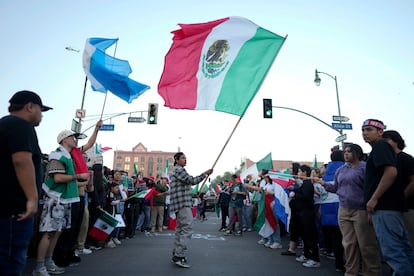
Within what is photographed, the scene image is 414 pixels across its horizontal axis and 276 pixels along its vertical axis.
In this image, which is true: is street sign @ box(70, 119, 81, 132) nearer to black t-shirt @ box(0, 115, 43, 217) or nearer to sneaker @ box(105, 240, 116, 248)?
sneaker @ box(105, 240, 116, 248)

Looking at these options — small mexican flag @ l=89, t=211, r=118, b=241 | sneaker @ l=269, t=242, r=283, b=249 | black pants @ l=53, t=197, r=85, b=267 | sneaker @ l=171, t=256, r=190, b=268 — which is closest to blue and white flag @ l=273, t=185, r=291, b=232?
sneaker @ l=269, t=242, r=283, b=249

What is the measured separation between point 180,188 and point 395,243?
11.8 feet

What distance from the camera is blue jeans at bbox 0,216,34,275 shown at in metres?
2.39

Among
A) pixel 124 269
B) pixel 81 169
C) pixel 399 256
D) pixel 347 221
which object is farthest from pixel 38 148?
pixel 347 221

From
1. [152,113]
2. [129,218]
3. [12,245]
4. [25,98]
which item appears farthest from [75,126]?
[12,245]

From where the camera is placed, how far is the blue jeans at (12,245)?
2395 mm

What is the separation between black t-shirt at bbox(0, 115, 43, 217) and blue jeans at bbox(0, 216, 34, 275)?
3.3 inches

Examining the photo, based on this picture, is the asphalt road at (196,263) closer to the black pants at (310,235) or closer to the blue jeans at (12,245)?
the black pants at (310,235)

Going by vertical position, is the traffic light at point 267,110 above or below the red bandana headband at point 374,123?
above

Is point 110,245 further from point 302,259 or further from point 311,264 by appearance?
point 311,264

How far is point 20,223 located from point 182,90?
3.92 meters

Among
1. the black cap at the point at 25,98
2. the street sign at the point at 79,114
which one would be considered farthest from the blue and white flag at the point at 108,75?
the street sign at the point at 79,114

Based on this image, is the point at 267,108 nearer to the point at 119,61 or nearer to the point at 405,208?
the point at 119,61

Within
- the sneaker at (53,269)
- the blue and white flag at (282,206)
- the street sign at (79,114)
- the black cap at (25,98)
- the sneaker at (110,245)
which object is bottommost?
the sneaker at (110,245)
